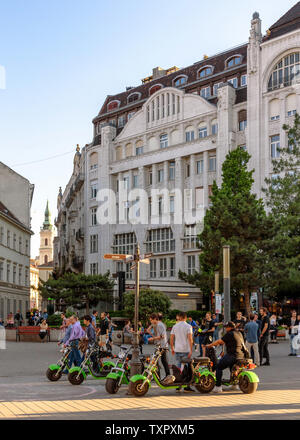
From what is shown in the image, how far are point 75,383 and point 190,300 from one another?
4451 cm

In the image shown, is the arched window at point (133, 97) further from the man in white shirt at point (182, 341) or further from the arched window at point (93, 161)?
the man in white shirt at point (182, 341)

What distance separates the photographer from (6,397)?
11672 mm

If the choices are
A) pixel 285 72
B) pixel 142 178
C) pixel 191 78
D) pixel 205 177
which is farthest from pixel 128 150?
pixel 285 72

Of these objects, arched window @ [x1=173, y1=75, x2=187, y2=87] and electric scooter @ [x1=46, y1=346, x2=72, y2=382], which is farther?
arched window @ [x1=173, y1=75, x2=187, y2=87]

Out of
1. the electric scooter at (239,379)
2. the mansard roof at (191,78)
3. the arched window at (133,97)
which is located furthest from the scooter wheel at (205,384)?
the arched window at (133,97)

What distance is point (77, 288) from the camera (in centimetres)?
5012

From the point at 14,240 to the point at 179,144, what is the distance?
61.2ft

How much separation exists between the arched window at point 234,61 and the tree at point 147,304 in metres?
29.7

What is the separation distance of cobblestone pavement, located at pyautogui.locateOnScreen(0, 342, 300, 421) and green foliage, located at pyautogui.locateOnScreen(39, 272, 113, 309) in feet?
111

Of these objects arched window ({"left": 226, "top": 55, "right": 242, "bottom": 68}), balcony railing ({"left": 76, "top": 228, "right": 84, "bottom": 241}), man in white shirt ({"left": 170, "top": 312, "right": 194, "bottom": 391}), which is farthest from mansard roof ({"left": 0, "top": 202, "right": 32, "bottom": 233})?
man in white shirt ({"left": 170, "top": 312, "right": 194, "bottom": 391})

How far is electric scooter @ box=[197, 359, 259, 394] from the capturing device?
1223cm

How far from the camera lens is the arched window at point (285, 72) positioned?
51531 millimetres

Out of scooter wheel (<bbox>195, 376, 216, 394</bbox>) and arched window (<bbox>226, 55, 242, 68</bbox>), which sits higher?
arched window (<bbox>226, 55, 242, 68</bbox>)

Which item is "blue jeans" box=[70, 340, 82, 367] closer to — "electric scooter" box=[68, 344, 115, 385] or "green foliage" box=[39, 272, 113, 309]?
"electric scooter" box=[68, 344, 115, 385]
